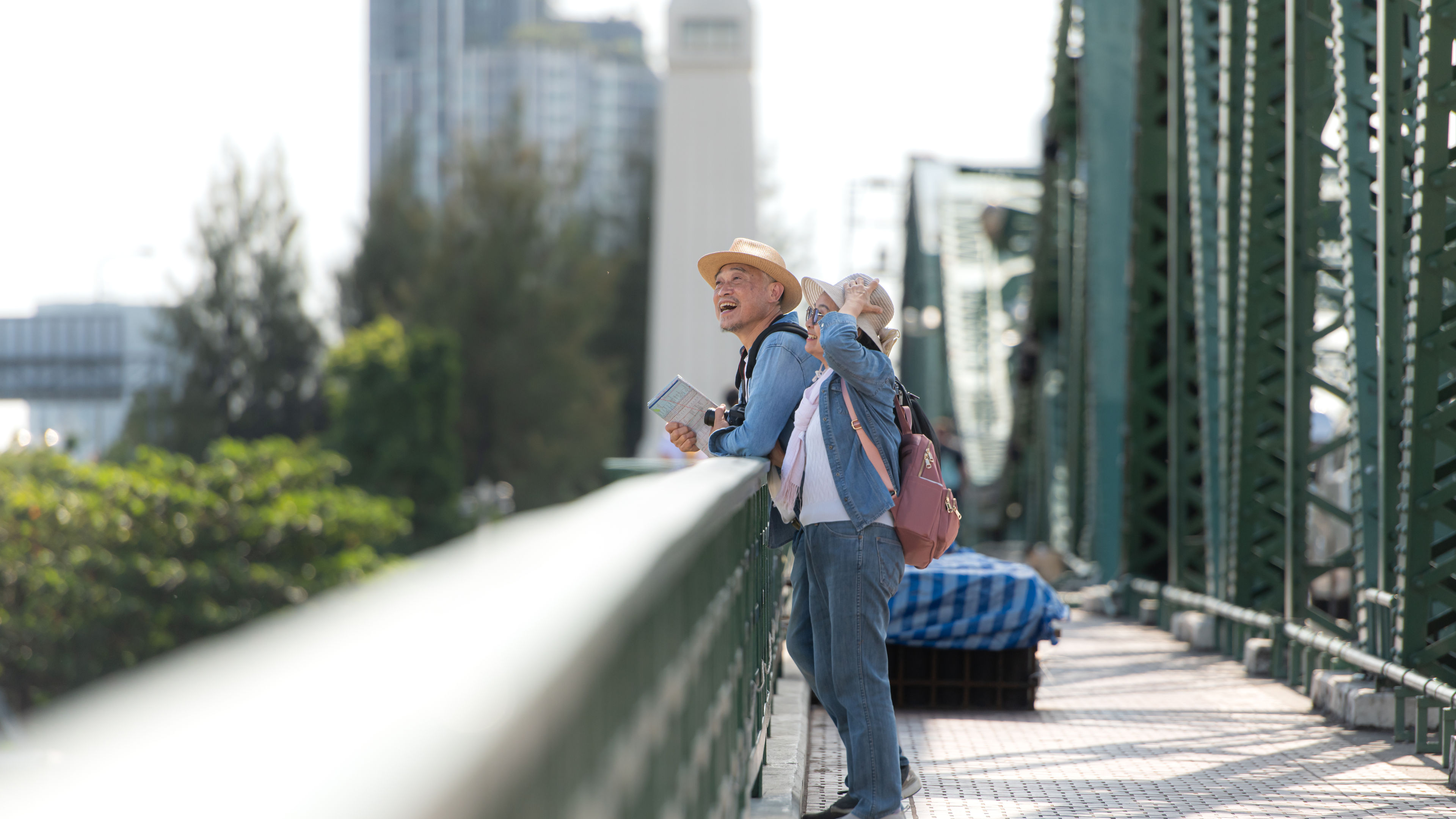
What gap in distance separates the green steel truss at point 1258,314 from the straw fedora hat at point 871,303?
4.74m

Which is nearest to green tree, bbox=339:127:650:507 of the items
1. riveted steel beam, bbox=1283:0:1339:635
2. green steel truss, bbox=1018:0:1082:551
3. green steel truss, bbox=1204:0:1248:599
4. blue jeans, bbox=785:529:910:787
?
green steel truss, bbox=1018:0:1082:551

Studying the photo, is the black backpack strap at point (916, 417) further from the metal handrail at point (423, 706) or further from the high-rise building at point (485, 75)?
the high-rise building at point (485, 75)

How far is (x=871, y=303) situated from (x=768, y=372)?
354 mm

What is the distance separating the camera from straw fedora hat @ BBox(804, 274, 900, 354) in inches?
161

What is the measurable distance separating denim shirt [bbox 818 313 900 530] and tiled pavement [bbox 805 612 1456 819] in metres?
1.14

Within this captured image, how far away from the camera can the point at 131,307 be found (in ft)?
275

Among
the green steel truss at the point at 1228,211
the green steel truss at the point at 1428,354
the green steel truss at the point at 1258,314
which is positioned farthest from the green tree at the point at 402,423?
the green steel truss at the point at 1428,354

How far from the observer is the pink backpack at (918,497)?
3.95 metres

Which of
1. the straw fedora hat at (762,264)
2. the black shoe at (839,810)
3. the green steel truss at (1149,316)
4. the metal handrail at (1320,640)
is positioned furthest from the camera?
the green steel truss at (1149,316)

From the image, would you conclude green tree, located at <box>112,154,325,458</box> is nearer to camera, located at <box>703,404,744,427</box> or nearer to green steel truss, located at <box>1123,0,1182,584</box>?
green steel truss, located at <box>1123,0,1182,584</box>

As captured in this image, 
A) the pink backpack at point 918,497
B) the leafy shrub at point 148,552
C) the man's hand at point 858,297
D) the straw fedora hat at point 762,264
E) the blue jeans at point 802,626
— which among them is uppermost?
the straw fedora hat at point 762,264

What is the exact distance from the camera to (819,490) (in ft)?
13.0

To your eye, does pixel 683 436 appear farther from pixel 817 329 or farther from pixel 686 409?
pixel 817 329

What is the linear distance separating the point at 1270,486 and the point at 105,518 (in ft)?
49.9
